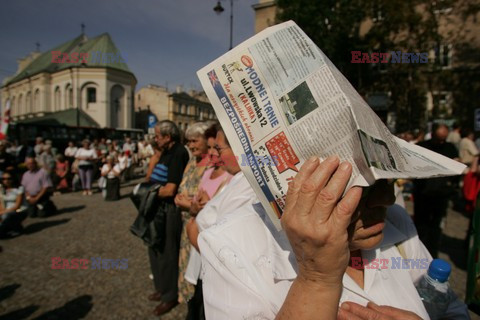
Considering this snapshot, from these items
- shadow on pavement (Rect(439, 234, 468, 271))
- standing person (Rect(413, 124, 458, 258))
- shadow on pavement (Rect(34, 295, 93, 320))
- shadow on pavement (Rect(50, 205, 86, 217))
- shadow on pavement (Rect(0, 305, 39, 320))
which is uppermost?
standing person (Rect(413, 124, 458, 258))

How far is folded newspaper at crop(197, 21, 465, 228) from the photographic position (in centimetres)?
74

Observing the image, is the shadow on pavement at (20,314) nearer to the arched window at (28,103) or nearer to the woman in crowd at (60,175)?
the woman in crowd at (60,175)

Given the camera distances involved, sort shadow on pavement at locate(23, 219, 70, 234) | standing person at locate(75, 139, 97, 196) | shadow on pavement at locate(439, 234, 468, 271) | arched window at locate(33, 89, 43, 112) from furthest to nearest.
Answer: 1. arched window at locate(33, 89, 43, 112)
2. standing person at locate(75, 139, 97, 196)
3. shadow on pavement at locate(23, 219, 70, 234)
4. shadow on pavement at locate(439, 234, 468, 271)

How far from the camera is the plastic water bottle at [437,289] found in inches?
44.5

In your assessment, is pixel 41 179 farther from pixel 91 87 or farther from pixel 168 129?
pixel 91 87

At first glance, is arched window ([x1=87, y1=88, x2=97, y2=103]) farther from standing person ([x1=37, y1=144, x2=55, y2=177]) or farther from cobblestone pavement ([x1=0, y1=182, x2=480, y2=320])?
cobblestone pavement ([x1=0, y1=182, x2=480, y2=320])

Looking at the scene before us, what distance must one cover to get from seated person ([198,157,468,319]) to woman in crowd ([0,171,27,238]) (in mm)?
6313

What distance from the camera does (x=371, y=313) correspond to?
35.1 inches

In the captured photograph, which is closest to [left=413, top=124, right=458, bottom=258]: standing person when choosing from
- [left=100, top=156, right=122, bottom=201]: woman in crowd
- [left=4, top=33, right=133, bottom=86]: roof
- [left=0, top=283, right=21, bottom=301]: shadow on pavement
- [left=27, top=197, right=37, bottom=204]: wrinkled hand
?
[left=0, top=283, right=21, bottom=301]: shadow on pavement

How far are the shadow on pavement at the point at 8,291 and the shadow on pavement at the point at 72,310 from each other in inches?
31.7

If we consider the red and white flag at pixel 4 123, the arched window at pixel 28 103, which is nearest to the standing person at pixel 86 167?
the red and white flag at pixel 4 123

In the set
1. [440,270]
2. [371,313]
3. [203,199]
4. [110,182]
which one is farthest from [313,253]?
[110,182]

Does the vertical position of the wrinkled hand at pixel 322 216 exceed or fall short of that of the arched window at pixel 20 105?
it falls short

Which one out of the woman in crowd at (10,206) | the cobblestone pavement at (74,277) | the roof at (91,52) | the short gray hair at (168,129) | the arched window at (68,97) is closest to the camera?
the cobblestone pavement at (74,277)
